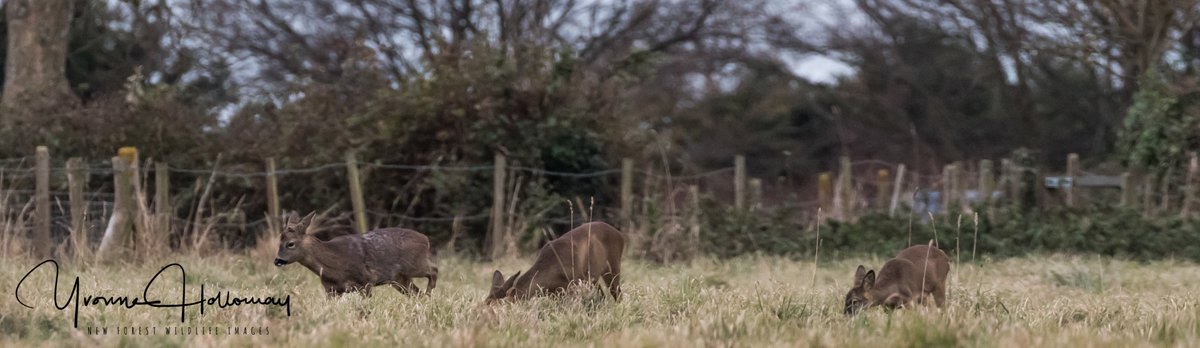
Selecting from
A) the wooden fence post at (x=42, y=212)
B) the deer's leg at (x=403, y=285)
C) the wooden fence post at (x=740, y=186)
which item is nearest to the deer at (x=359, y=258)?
the deer's leg at (x=403, y=285)

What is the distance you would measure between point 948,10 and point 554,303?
25.5m

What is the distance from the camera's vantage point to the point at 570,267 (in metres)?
8.12

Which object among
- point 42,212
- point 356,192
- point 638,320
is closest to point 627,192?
point 356,192

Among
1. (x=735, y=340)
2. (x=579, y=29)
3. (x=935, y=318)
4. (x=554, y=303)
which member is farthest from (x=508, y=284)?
(x=579, y=29)

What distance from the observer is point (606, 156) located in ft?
56.1

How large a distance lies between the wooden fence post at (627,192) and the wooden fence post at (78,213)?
545 cm

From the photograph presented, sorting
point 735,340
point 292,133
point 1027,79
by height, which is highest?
point 1027,79

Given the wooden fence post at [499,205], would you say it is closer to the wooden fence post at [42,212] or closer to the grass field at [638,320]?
the wooden fence post at [42,212]

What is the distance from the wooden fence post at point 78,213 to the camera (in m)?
12.1

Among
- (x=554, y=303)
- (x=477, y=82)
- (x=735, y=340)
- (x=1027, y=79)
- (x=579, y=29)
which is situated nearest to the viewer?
(x=735, y=340)

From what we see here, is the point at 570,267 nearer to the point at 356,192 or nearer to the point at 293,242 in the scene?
the point at 293,242

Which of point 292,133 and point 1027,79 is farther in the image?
point 1027,79

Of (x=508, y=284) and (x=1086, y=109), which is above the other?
(x=1086, y=109)

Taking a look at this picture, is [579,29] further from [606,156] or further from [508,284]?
[508,284]
